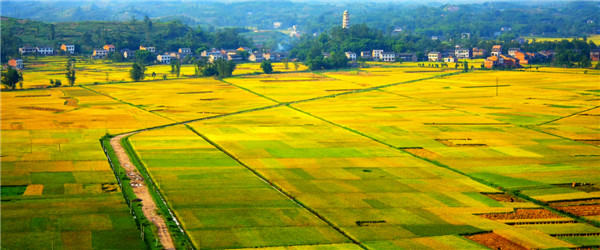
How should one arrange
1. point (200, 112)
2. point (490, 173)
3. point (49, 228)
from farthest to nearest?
point (200, 112) < point (490, 173) < point (49, 228)

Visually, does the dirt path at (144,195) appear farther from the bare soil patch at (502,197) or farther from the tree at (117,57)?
the tree at (117,57)

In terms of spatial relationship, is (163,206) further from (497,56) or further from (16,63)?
(497,56)

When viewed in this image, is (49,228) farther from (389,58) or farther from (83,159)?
(389,58)

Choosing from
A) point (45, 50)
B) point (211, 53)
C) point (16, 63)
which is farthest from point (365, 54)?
point (16, 63)

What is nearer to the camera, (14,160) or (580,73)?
(14,160)

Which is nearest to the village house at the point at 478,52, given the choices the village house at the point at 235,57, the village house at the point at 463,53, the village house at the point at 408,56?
the village house at the point at 463,53

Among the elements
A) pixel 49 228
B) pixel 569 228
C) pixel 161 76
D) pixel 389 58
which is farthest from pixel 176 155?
pixel 389 58
